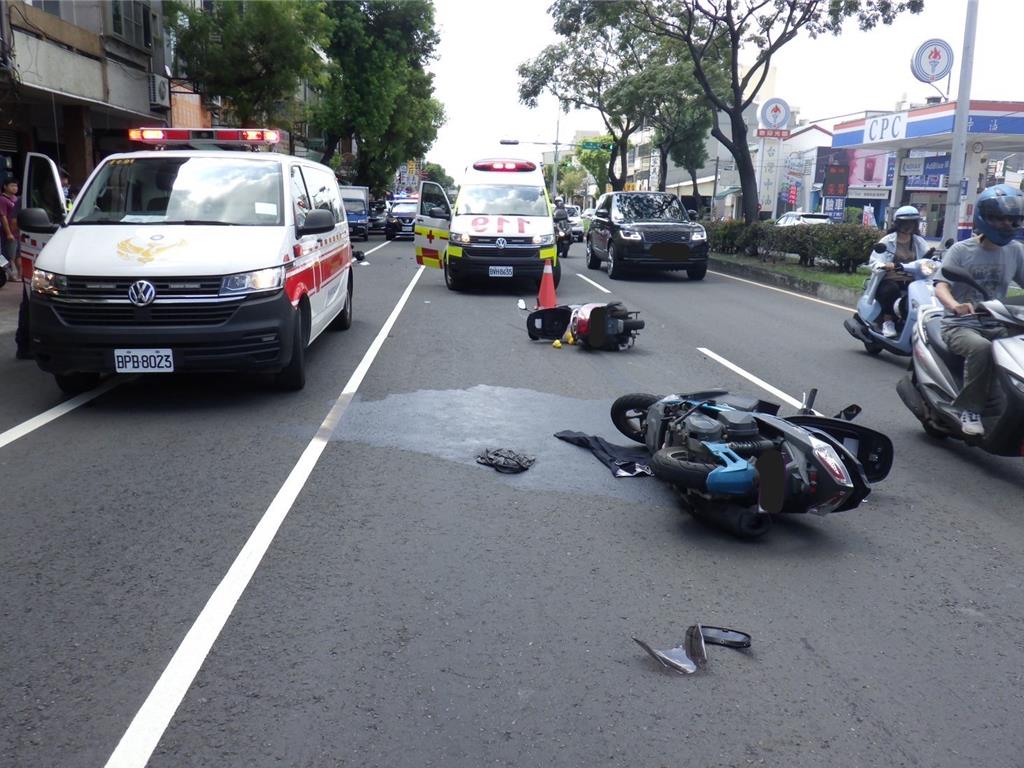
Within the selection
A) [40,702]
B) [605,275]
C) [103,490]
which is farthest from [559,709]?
[605,275]

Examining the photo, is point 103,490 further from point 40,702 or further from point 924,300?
point 924,300

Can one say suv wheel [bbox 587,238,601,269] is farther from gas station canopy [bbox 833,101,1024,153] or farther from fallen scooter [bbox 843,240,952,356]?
gas station canopy [bbox 833,101,1024,153]

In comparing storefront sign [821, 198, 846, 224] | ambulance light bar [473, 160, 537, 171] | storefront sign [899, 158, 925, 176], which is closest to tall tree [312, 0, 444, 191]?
storefront sign [899, 158, 925, 176]

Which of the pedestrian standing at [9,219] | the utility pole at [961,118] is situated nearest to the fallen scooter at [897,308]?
the utility pole at [961,118]

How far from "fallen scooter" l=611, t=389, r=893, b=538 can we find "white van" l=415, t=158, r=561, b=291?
12.0 meters

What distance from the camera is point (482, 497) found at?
18.9 feet

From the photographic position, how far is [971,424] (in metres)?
6.52

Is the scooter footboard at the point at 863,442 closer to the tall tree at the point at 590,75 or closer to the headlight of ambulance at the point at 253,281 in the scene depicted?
the headlight of ambulance at the point at 253,281

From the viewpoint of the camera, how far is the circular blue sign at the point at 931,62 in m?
28.3

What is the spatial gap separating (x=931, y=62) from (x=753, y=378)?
23141 mm

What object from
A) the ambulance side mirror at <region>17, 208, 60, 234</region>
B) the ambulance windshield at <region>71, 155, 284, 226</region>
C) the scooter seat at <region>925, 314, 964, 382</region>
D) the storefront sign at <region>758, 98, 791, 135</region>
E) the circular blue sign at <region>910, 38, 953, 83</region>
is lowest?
the scooter seat at <region>925, 314, 964, 382</region>

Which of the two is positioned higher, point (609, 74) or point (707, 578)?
point (609, 74)

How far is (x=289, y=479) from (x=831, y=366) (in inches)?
263

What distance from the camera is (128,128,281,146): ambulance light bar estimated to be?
985 centimetres
